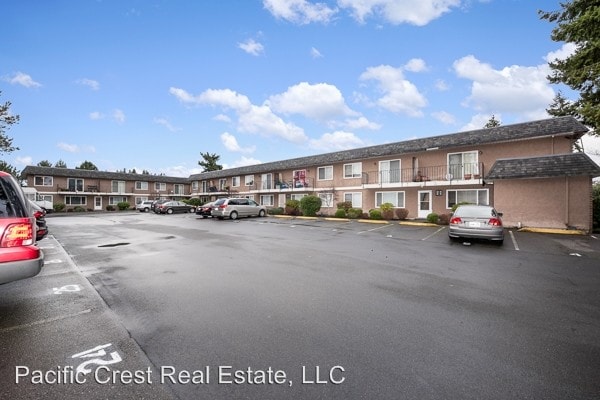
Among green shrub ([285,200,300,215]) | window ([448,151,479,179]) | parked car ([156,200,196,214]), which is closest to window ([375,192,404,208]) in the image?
window ([448,151,479,179])

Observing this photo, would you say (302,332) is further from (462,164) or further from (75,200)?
(75,200)

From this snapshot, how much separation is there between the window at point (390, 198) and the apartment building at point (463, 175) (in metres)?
0.09

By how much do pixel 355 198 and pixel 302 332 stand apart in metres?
24.2

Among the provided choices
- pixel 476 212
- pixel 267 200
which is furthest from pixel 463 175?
pixel 267 200

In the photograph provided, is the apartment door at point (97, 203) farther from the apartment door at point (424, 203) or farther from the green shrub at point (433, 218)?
the green shrub at point (433, 218)

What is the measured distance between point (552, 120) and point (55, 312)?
24.7m

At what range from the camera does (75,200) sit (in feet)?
147

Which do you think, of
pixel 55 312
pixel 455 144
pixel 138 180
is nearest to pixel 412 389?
pixel 55 312

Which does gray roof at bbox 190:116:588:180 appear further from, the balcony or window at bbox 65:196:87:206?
window at bbox 65:196:87:206

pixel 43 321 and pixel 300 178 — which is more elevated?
pixel 300 178

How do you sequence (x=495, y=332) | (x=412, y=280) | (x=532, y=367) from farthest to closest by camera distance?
(x=412, y=280), (x=495, y=332), (x=532, y=367)

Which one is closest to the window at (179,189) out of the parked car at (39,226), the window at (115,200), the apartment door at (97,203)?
the window at (115,200)

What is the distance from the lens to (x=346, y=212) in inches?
975

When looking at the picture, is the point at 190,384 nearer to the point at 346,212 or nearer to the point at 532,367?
the point at 532,367
